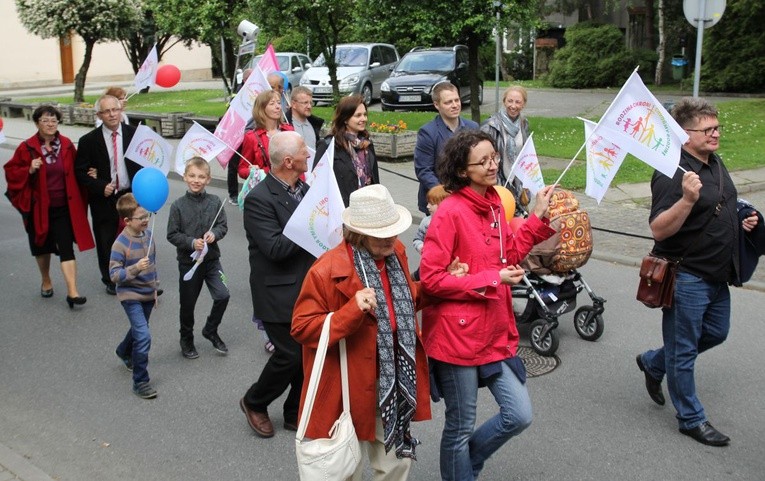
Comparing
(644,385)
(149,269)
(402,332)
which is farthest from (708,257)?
(149,269)

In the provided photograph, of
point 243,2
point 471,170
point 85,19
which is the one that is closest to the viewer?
point 471,170

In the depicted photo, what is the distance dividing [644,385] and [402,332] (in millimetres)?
3009

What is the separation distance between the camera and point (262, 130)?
25.9 feet

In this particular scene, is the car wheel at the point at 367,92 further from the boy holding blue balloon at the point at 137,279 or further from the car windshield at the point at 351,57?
the boy holding blue balloon at the point at 137,279

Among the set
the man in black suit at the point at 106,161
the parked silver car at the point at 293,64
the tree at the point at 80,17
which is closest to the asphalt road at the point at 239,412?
the man in black suit at the point at 106,161

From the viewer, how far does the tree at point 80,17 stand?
1077 inches

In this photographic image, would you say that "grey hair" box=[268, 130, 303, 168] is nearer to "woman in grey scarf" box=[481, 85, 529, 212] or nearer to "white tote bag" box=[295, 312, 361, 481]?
"white tote bag" box=[295, 312, 361, 481]

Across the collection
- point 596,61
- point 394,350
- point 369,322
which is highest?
point 596,61

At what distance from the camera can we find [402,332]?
159 inches

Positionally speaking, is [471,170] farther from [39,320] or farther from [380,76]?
[380,76]

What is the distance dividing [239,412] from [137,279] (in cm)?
117

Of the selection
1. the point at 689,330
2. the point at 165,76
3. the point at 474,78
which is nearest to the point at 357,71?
the point at 474,78

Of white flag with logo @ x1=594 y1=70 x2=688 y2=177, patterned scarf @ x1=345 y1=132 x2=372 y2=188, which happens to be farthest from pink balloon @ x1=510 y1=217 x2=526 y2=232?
white flag with logo @ x1=594 y1=70 x2=688 y2=177

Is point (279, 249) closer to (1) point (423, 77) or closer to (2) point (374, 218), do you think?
(2) point (374, 218)
